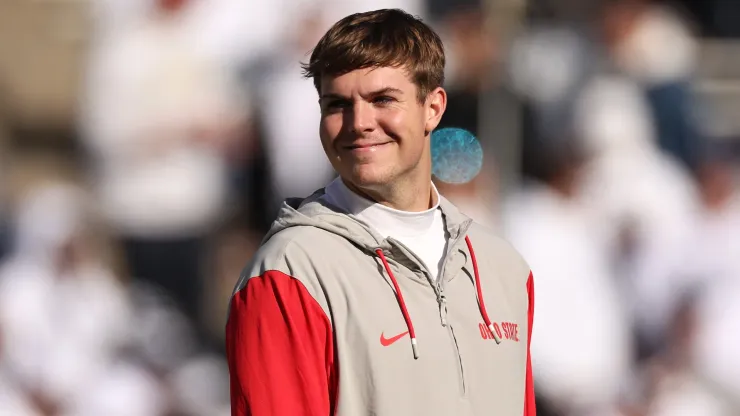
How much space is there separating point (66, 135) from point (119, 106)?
16.4 inches

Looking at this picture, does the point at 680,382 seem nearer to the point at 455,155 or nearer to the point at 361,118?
the point at 455,155

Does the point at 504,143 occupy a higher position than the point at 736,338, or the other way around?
the point at 504,143

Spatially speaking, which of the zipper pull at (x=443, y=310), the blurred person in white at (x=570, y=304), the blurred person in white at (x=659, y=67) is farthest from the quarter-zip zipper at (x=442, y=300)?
the blurred person in white at (x=659, y=67)

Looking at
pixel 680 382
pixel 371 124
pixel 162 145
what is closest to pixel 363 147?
pixel 371 124

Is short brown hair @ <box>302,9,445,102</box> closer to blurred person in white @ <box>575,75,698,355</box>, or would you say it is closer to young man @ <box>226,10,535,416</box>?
young man @ <box>226,10,535,416</box>

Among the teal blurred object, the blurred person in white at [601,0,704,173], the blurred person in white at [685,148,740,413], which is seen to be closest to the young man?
the teal blurred object

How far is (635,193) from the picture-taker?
5445 mm

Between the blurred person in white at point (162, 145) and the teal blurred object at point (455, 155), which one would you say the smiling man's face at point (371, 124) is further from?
the blurred person in white at point (162, 145)

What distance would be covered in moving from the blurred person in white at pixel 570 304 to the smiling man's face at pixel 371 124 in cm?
308

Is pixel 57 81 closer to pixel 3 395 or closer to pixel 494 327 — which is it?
pixel 3 395

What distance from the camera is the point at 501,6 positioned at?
5445mm

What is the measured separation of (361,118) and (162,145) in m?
3.15

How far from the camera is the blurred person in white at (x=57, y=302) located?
493 centimetres

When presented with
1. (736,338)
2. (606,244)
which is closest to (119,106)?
(606,244)
